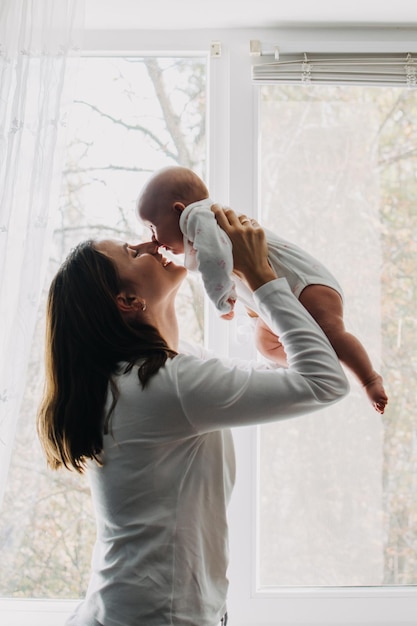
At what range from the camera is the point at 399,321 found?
1.97 metres

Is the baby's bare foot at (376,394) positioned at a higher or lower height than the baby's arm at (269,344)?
lower

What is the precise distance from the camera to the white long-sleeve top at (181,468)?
123 centimetres

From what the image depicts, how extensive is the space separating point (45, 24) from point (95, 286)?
81 cm

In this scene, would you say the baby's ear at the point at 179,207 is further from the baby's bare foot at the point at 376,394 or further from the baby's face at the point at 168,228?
the baby's bare foot at the point at 376,394

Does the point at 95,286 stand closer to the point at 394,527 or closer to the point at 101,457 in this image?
the point at 101,457

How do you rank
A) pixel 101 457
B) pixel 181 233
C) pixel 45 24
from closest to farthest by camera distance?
pixel 101 457, pixel 181 233, pixel 45 24

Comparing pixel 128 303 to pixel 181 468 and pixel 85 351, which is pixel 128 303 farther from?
pixel 181 468

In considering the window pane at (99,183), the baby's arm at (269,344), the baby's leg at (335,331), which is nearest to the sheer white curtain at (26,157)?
the window pane at (99,183)

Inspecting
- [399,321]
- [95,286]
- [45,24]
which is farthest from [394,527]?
[45,24]

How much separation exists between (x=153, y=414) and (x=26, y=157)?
2.66 ft

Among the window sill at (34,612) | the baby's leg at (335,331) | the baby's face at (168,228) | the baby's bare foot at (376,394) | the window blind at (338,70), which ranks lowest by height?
the window sill at (34,612)

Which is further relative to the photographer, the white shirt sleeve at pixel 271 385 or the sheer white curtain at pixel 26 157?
the sheer white curtain at pixel 26 157

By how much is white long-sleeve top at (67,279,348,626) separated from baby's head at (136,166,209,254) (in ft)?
0.88

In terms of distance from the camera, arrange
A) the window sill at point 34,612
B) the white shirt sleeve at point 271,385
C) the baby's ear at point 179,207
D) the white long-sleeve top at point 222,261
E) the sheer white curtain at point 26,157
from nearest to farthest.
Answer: the white shirt sleeve at point 271,385 → the white long-sleeve top at point 222,261 → the baby's ear at point 179,207 → the sheer white curtain at point 26,157 → the window sill at point 34,612
